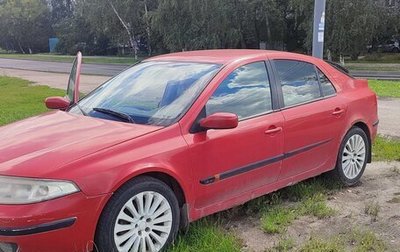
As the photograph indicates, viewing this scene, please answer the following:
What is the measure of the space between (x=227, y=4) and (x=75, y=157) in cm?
3347

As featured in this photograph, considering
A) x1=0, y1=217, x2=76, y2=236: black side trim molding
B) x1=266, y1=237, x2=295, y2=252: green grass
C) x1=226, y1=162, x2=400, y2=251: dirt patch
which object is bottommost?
x1=226, y1=162, x2=400, y2=251: dirt patch

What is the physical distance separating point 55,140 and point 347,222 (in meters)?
2.55

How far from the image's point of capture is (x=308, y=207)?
4.60 m

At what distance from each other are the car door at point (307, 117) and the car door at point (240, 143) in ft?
0.57

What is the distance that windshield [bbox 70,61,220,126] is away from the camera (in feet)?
13.0

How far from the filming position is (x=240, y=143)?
4082mm

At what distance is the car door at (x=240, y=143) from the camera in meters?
3.87

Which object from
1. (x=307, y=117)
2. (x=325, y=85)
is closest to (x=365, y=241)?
(x=307, y=117)

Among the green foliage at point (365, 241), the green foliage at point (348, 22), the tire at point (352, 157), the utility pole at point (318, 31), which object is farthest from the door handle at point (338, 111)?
the green foliage at point (348, 22)

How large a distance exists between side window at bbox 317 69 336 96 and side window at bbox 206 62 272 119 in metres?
0.84

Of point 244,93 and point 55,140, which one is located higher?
point 244,93

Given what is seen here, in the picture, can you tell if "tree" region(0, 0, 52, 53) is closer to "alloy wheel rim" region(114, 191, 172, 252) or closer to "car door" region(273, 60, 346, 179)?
"car door" region(273, 60, 346, 179)

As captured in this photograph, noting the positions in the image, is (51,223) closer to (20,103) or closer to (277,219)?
(277,219)

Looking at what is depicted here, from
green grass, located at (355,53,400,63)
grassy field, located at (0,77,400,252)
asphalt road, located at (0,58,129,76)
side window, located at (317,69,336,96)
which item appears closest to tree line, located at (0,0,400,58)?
green grass, located at (355,53,400,63)
